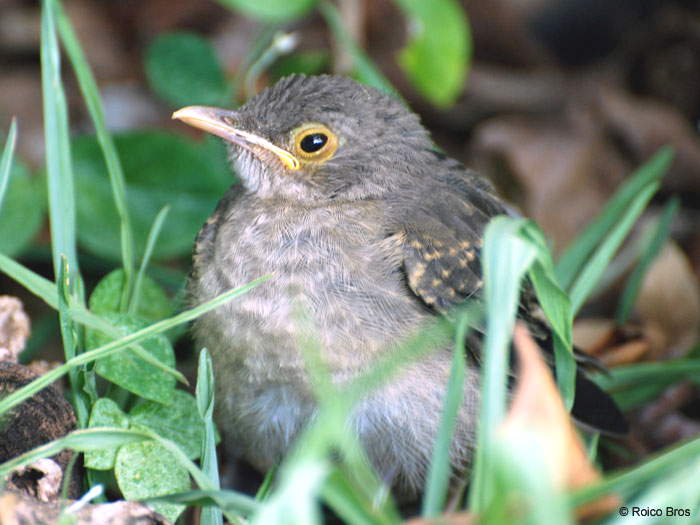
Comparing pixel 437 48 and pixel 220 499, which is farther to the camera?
pixel 437 48

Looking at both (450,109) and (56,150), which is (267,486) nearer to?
(56,150)

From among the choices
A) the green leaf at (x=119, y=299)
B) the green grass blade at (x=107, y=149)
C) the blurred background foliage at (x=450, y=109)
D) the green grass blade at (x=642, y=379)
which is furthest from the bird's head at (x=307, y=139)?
the green grass blade at (x=642, y=379)

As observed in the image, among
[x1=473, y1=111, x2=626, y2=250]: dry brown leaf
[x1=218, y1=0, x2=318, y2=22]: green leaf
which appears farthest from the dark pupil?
[x1=473, y1=111, x2=626, y2=250]: dry brown leaf

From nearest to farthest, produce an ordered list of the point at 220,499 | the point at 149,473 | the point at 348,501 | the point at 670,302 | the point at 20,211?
the point at 348,501, the point at 220,499, the point at 149,473, the point at 20,211, the point at 670,302

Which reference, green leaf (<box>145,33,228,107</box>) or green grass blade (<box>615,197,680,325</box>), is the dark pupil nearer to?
green leaf (<box>145,33,228,107</box>)

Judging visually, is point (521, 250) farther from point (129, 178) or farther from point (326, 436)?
point (129, 178)

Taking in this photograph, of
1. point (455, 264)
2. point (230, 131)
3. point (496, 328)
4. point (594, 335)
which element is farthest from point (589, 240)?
point (496, 328)
